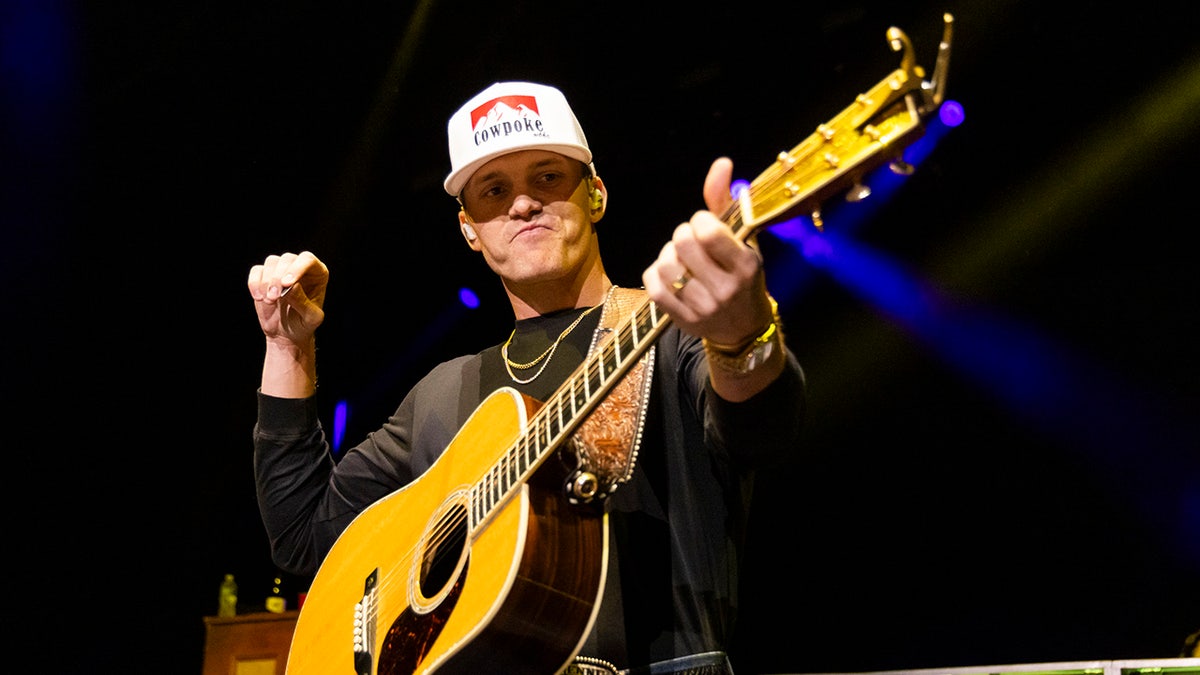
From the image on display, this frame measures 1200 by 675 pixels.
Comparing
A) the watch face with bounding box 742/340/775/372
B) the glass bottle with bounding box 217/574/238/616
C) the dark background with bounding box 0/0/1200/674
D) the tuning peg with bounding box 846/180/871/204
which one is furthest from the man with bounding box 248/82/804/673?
the glass bottle with bounding box 217/574/238/616

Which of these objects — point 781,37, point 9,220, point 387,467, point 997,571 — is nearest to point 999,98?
point 781,37

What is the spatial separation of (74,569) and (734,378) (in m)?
6.47

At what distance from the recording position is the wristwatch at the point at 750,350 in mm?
1644

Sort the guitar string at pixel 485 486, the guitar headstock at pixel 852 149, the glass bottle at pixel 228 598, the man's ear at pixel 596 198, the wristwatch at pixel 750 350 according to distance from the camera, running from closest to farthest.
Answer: the guitar headstock at pixel 852 149, the wristwatch at pixel 750 350, the guitar string at pixel 485 486, the man's ear at pixel 596 198, the glass bottle at pixel 228 598

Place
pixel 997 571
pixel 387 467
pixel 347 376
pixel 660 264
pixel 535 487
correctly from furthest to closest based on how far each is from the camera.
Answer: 1. pixel 347 376
2. pixel 997 571
3. pixel 387 467
4. pixel 535 487
5. pixel 660 264

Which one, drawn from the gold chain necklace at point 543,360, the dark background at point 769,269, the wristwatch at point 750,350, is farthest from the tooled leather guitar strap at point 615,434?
the dark background at point 769,269

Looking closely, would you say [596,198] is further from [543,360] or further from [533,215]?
[543,360]

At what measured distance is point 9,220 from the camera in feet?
19.2

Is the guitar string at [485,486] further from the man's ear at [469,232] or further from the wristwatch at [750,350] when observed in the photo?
the man's ear at [469,232]

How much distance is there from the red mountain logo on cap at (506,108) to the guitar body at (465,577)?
749 mm

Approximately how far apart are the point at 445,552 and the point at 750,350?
0.77 meters

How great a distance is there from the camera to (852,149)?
1.45m

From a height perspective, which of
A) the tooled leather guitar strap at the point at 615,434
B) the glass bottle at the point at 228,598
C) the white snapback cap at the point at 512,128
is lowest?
the tooled leather guitar strap at the point at 615,434

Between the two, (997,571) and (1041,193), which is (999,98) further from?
(997,571)
